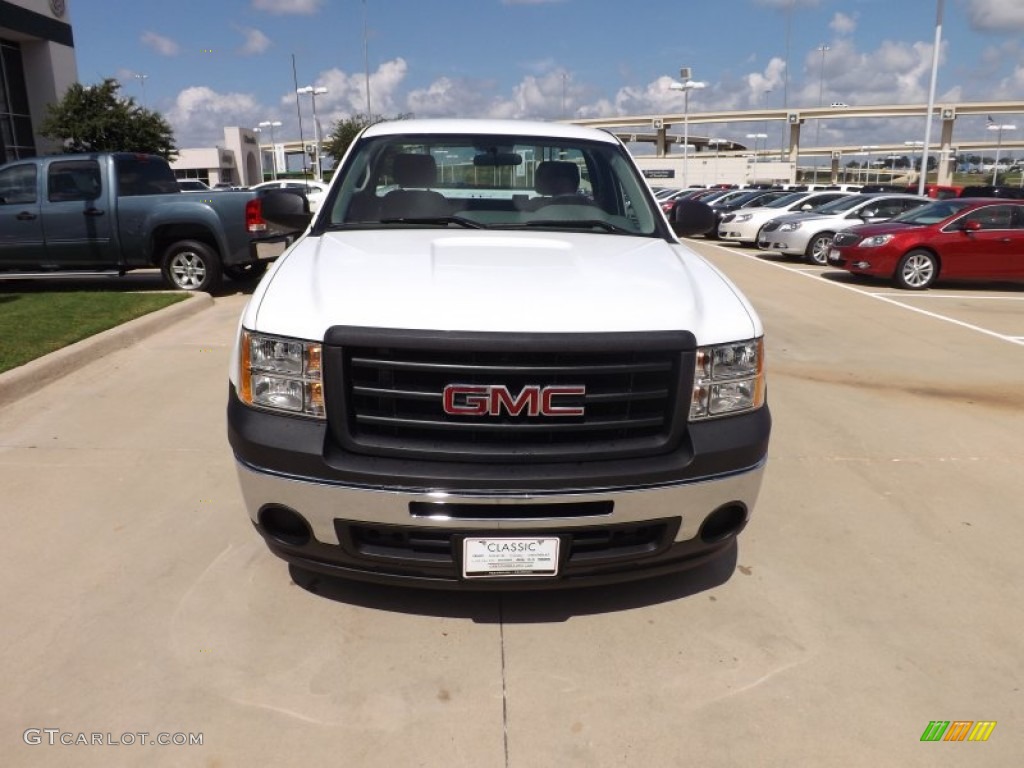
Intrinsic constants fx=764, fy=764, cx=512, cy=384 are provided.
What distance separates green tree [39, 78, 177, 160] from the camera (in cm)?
2827

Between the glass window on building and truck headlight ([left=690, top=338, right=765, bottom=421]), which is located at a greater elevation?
the glass window on building

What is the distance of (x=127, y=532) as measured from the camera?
3.58 m

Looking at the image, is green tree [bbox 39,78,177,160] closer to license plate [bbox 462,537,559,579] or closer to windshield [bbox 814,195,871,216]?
windshield [bbox 814,195,871,216]

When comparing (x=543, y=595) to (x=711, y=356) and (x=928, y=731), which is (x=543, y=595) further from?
(x=928, y=731)

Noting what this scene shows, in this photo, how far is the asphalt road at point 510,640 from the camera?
234cm

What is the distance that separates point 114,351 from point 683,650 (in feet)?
19.7

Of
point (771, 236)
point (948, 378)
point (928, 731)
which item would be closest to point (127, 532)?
point (928, 731)

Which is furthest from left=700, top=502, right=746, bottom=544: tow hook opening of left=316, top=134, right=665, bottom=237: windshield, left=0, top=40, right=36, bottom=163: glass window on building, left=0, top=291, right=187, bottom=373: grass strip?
left=0, top=40, right=36, bottom=163: glass window on building

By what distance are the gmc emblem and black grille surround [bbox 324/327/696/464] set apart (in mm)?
22

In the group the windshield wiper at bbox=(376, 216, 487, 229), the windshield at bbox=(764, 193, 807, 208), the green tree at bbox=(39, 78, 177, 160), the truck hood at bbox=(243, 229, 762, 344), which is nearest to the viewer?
the truck hood at bbox=(243, 229, 762, 344)

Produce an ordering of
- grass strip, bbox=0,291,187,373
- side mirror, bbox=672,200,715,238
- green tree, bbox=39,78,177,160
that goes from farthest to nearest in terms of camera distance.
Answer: green tree, bbox=39,78,177,160
grass strip, bbox=0,291,187,373
side mirror, bbox=672,200,715,238

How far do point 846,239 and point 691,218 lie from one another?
393 inches

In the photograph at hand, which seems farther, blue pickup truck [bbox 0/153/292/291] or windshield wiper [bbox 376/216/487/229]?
blue pickup truck [bbox 0/153/292/291]

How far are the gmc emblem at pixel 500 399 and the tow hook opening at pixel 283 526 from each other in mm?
658
